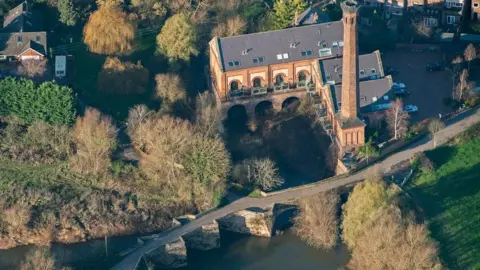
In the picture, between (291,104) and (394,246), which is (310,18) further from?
(394,246)

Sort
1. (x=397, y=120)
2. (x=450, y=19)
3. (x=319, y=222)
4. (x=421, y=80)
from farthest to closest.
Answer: (x=450, y=19)
(x=421, y=80)
(x=397, y=120)
(x=319, y=222)

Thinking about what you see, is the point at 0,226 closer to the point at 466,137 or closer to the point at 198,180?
the point at 198,180

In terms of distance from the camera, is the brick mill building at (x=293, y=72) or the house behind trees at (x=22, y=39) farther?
the house behind trees at (x=22, y=39)

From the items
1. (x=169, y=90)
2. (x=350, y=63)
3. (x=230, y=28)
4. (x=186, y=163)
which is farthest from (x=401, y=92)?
(x=186, y=163)

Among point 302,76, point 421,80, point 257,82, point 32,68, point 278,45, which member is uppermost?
point 278,45

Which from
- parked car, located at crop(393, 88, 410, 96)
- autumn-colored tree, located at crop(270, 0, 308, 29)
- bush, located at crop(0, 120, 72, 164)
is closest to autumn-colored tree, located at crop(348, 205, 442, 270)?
parked car, located at crop(393, 88, 410, 96)

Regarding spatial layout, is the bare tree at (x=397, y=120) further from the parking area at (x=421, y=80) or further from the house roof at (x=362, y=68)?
the house roof at (x=362, y=68)

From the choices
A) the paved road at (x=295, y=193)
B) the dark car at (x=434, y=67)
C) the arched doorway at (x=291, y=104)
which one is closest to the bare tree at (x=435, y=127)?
the paved road at (x=295, y=193)
